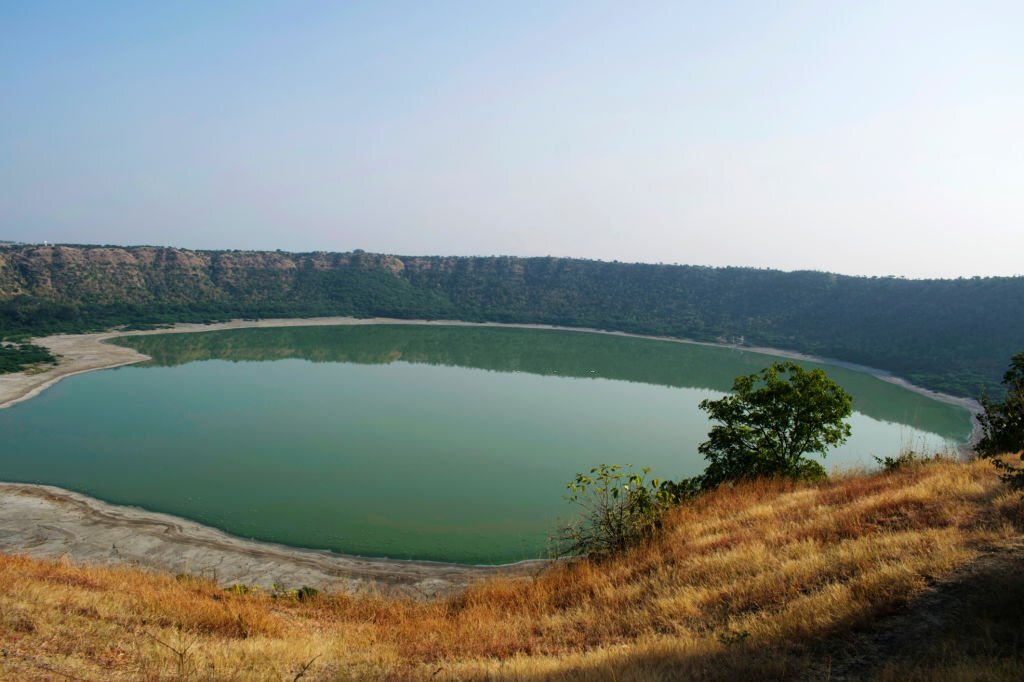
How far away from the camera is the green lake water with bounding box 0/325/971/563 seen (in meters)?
21.3

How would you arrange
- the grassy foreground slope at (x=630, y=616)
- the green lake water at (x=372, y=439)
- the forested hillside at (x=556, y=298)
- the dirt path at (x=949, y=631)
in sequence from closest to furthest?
1. the dirt path at (x=949, y=631)
2. the grassy foreground slope at (x=630, y=616)
3. the green lake water at (x=372, y=439)
4. the forested hillside at (x=556, y=298)

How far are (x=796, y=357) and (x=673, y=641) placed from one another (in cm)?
8029

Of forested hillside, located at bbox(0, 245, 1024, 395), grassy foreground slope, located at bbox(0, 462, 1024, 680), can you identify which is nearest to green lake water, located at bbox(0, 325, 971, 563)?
grassy foreground slope, located at bbox(0, 462, 1024, 680)

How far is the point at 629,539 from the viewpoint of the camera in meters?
9.21

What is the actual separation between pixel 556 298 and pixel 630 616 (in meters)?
109

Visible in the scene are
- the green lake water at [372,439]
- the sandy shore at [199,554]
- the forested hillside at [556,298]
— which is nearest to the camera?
the sandy shore at [199,554]

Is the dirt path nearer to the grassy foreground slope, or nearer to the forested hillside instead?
the grassy foreground slope

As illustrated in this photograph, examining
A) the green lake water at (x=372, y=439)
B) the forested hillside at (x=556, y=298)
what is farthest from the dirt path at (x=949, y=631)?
the forested hillside at (x=556, y=298)

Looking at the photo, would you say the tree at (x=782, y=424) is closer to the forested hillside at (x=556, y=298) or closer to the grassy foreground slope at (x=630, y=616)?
the grassy foreground slope at (x=630, y=616)

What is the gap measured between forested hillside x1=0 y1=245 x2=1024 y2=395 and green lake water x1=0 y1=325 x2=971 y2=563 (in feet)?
48.3

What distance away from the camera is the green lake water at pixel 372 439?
21297 mm

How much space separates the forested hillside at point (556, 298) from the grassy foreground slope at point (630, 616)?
6025 centimetres

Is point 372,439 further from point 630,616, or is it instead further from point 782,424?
point 630,616

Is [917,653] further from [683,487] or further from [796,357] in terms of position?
[796,357]
